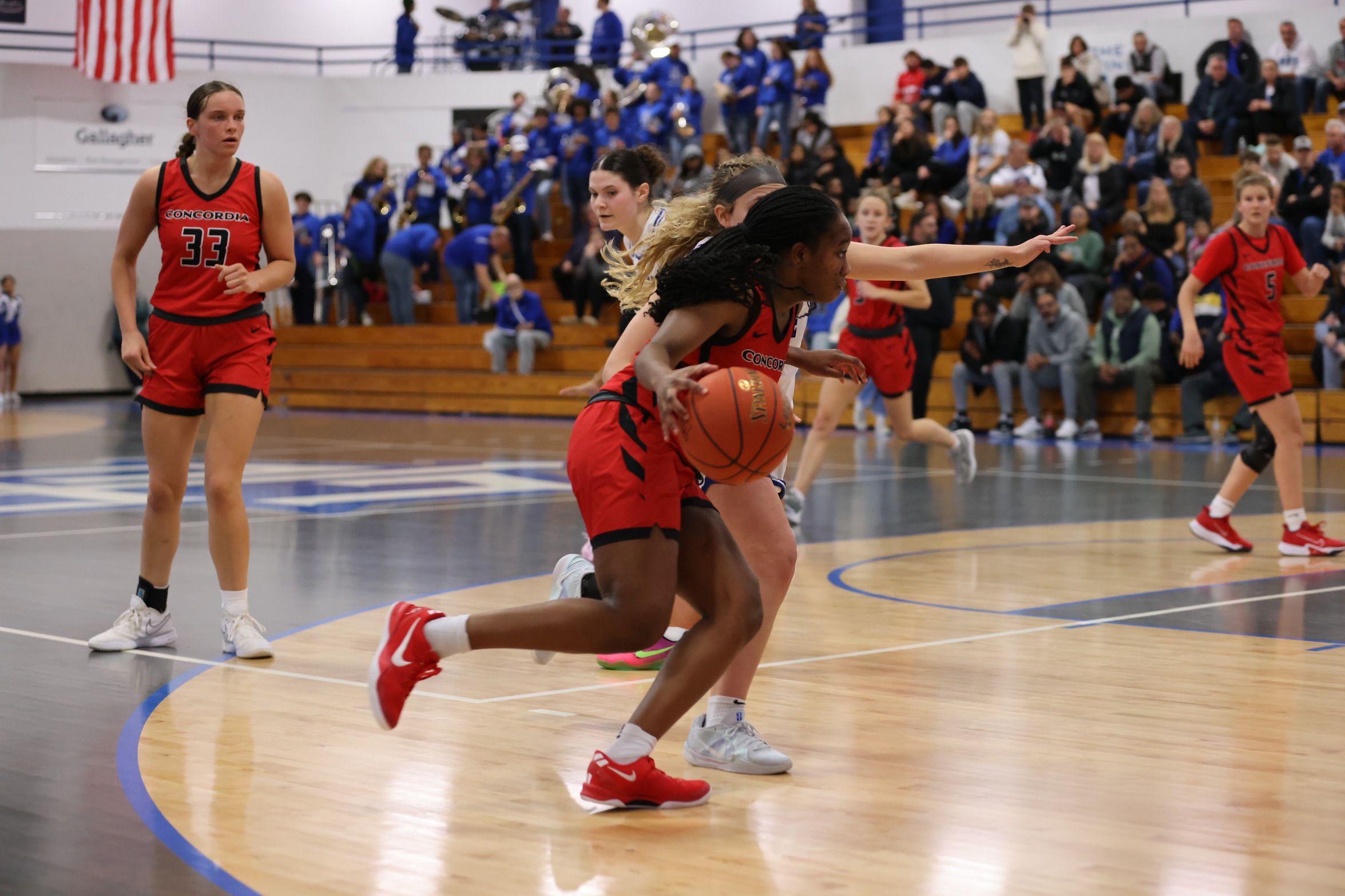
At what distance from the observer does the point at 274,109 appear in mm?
27578

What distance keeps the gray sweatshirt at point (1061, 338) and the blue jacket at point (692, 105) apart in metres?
7.68

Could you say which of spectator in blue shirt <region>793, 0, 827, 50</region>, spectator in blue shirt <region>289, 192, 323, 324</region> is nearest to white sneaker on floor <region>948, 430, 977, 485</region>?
spectator in blue shirt <region>793, 0, 827, 50</region>

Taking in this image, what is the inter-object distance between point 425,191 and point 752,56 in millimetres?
5241

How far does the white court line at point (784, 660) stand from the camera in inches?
201

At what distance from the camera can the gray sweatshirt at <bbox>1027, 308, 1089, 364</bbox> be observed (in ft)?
52.9

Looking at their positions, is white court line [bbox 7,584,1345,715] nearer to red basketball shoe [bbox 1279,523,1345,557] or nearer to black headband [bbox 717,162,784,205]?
red basketball shoe [bbox 1279,523,1345,557]

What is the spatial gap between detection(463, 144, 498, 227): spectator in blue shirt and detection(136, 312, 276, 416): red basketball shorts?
17.2m

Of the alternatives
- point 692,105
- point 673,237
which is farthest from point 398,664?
point 692,105

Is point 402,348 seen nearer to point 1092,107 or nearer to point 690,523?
point 1092,107

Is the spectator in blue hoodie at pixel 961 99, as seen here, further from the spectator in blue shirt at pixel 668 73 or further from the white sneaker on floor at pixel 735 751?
the white sneaker on floor at pixel 735 751

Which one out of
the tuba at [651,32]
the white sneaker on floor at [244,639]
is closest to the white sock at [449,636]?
the white sneaker on floor at [244,639]

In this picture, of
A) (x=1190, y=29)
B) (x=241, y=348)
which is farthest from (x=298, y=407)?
(x=241, y=348)

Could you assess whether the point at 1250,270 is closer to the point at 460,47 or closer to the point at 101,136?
the point at 460,47

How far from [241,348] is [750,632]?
9.22 feet
